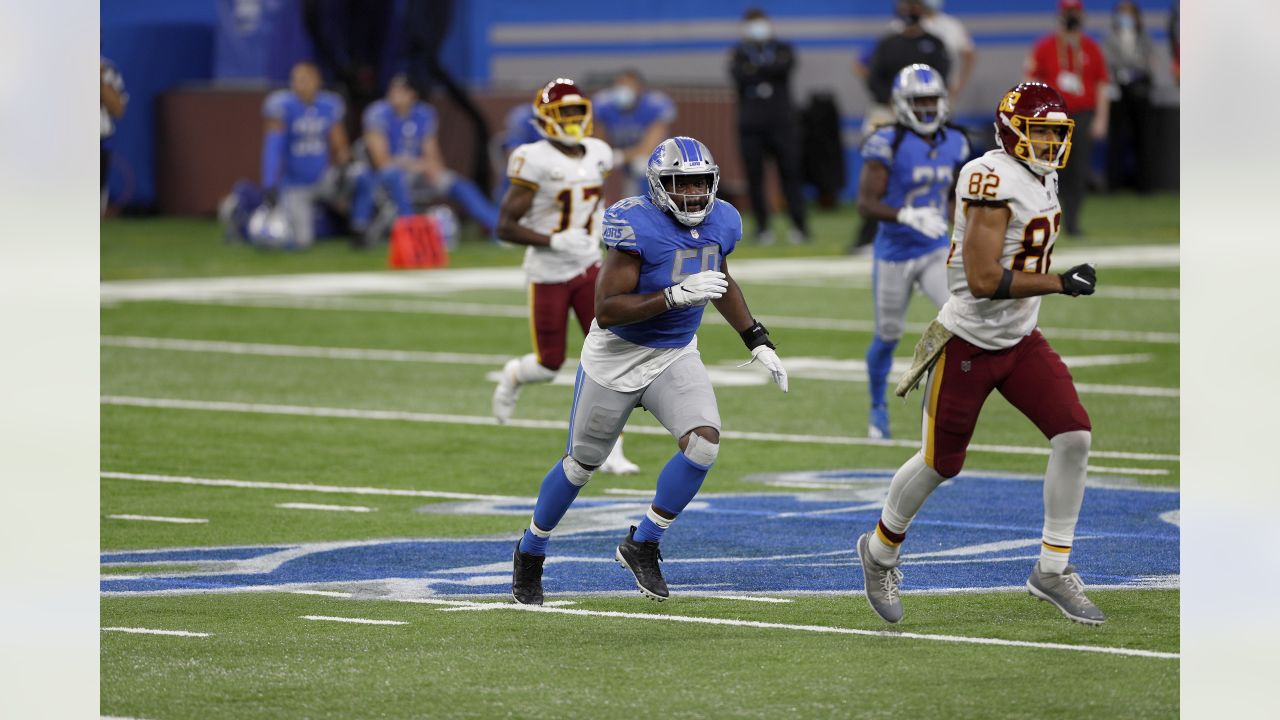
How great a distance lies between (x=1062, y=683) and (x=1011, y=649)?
469mm

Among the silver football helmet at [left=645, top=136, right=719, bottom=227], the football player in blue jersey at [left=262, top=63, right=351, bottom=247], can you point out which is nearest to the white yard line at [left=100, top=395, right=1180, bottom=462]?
the silver football helmet at [left=645, top=136, right=719, bottom=227]

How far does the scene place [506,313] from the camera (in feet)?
56.9

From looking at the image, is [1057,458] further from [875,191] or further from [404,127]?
[404,127]

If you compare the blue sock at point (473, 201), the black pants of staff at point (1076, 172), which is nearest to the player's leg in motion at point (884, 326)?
the black pants of staff at point (1076, 172)

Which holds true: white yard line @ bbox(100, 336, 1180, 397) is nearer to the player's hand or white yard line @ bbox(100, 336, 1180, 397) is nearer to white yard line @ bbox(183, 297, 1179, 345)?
white yard line @ bbox(183, 297, 1179, 345)

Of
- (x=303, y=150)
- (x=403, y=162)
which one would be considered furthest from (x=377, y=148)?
(x=303, y=150)

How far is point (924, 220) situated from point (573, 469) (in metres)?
4.39

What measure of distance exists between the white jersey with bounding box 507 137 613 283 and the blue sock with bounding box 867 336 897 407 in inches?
68.9

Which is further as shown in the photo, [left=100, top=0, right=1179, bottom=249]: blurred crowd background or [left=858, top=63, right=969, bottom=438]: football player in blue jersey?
[left=100, top=0, right=1179, bottom=249]: blurred crowd background

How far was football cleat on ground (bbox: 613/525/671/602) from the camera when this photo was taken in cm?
702

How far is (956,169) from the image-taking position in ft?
37.8
